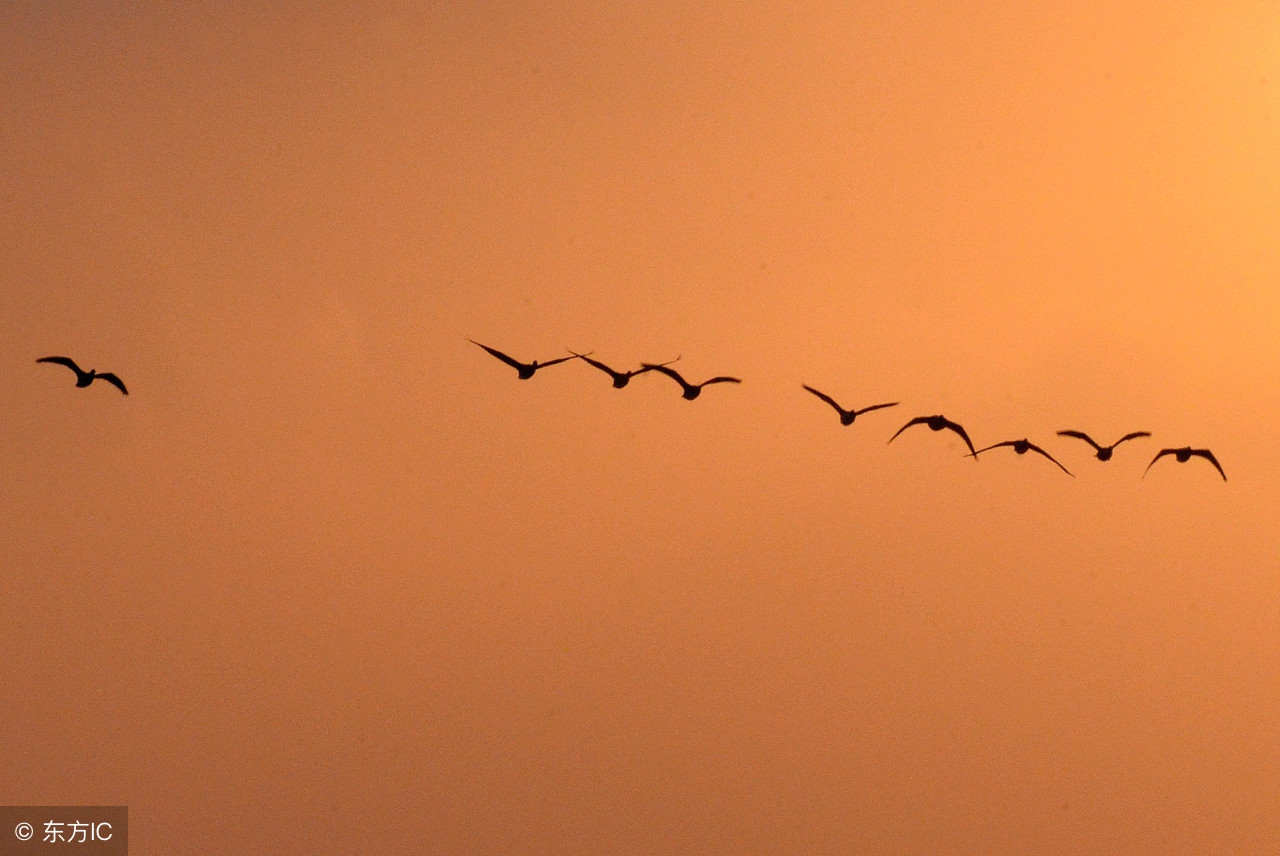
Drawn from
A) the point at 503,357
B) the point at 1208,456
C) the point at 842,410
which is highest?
the point at 503,357

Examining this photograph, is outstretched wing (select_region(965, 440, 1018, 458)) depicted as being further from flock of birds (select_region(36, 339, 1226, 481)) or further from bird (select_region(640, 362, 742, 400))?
bird (select_region(640, 362, 742, 400))

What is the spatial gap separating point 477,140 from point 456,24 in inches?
6.9

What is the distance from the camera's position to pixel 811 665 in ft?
4.66

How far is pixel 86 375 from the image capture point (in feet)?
4.43

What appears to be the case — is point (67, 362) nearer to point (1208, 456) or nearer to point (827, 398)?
point (827, 398)

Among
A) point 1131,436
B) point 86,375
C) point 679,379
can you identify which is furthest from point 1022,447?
point 86,375

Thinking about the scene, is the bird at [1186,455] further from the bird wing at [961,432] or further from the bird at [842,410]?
the bird at [842,410]

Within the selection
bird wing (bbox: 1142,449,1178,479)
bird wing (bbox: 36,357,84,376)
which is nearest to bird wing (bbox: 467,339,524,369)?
bird wing (bbox: 36,357,84,376)

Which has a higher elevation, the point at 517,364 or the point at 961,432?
the point at 517,364

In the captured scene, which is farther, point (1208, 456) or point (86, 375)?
point (1208, 456)

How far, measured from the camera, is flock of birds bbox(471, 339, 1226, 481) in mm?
1403

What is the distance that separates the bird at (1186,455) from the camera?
1.49 m

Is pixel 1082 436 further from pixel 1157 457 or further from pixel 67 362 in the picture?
pixel 67 362

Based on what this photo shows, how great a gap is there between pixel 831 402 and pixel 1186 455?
0.55 meters
